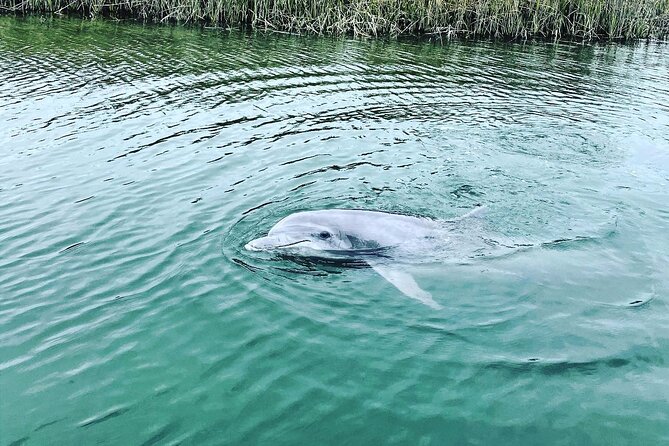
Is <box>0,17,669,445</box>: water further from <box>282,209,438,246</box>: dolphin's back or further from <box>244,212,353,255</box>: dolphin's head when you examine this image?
<box>282,209,438,246</box>: dolphin's back

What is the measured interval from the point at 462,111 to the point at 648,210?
6508 millimetres

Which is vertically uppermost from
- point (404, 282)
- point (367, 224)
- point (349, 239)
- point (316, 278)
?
point (367, 224)

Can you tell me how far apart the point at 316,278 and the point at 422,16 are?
2111 cm

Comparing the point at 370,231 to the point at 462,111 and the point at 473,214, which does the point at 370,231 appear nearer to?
the point at 473,214

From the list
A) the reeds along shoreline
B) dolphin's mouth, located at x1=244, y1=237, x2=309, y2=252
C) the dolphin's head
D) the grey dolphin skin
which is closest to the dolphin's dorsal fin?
the grey dolphin skin

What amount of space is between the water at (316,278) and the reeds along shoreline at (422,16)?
34.5 feet

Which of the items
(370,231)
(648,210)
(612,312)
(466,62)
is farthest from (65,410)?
(466,62)

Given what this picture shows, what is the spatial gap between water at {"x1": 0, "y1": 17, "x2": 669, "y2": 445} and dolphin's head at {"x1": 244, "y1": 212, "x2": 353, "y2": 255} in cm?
26

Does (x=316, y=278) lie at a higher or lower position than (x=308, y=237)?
lower

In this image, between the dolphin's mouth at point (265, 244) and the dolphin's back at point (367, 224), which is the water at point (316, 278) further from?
the dolphin's back at point (367, 224)

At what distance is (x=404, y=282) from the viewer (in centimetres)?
696

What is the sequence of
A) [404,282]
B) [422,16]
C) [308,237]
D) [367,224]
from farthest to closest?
[422,16] < [367,224] < [308,237] < [404,282]

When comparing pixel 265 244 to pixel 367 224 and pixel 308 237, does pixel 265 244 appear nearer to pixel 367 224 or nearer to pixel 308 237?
pixel 308 237

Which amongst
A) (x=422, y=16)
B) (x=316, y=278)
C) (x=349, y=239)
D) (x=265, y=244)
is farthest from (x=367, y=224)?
(x=422, y=16)
